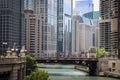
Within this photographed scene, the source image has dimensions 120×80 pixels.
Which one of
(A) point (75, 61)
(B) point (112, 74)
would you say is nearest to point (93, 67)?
(A) point (75, 61)

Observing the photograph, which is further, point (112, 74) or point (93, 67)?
point (93, 67)

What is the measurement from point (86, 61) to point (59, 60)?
30.2ft

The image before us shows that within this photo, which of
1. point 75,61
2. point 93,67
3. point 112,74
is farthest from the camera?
point 75,61

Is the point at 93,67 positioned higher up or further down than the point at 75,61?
further down

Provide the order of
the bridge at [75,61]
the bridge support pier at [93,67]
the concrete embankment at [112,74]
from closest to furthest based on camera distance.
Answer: the concrete embankment at [112,74] < the bridge at [75,61] < the bridge support pier at [93,67]

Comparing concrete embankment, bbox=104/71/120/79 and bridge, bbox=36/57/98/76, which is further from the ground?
bridge, bbox=36/57/98/76

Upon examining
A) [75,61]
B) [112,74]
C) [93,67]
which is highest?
[75,61]

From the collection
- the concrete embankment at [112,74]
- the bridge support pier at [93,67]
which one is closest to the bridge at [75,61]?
the bridge support pier at [93,67]

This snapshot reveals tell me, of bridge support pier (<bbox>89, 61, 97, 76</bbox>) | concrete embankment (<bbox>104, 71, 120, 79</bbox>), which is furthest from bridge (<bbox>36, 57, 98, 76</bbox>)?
concrete embankment (<bbox>104, 71, 120, 79</bbox>)

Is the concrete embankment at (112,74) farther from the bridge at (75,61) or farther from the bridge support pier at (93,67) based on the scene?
the bridge at (75,61)

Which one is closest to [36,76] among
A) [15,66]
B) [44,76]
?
[44,76]

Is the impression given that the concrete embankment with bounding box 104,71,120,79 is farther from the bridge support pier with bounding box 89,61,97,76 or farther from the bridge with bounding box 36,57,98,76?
the bridge with bounding box 36,57,98,76

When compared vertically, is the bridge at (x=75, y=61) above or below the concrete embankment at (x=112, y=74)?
above

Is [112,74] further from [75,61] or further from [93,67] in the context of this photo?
[75,61]
